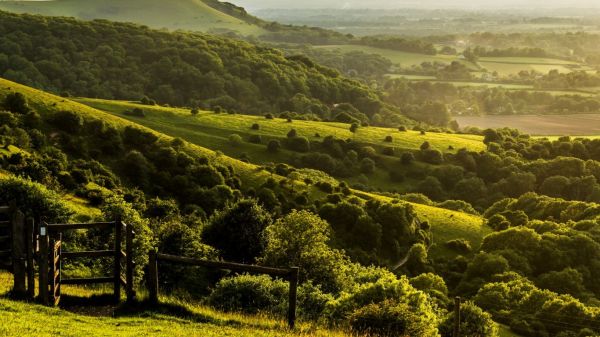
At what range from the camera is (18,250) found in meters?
22.0

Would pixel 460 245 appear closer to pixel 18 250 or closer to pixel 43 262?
pixel 43 262

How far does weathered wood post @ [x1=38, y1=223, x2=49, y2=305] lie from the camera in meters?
21.7

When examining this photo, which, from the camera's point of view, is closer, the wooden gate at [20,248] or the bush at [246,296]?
the wooden gate at [20,248]

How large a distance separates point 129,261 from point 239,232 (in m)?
39.8

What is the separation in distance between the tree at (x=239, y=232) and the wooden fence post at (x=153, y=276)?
3751cm

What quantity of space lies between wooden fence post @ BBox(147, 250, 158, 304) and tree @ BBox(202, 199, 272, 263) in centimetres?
3751

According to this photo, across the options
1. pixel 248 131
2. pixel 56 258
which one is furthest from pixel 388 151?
pixel 56 258

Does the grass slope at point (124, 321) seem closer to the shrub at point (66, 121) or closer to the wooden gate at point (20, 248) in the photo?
the wooden gate at point (20, 248)

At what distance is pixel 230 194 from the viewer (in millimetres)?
94812

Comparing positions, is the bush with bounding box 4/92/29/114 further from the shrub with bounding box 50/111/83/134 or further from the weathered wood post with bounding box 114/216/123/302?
the weathered wood post with bounding box 114/216/123/302

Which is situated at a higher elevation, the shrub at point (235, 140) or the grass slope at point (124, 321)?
the grass slope at point (124, 321)

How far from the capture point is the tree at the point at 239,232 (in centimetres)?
6212

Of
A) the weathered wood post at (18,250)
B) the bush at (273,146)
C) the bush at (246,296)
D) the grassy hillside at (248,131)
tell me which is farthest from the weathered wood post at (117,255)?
the bush at (273,146)

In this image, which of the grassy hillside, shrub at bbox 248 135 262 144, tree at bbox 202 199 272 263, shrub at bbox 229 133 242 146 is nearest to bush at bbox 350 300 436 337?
tree at bbox 202 199 272 263
